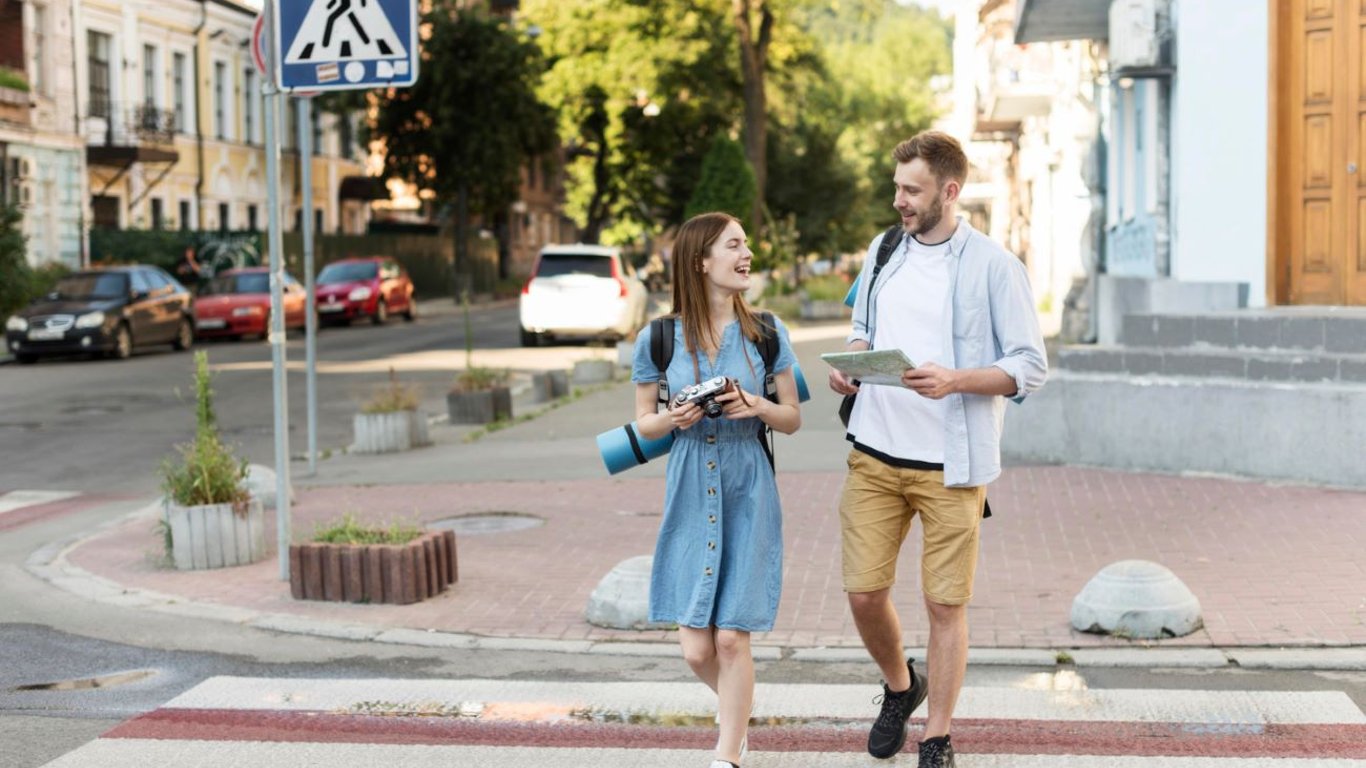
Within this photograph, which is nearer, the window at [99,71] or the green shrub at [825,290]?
the green shrub at [825,290]

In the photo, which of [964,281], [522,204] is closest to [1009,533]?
[964,281]

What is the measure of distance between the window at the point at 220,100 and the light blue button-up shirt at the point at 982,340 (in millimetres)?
47676

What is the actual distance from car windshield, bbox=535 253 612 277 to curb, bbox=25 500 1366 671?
22217 mm

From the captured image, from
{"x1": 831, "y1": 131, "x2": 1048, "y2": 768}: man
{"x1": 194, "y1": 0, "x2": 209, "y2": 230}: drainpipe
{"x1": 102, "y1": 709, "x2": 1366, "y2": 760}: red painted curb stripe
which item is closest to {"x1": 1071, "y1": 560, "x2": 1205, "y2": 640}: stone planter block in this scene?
{"x1": 102, "y1": 709, "x2": 1366, "y2": 760}: red painted curb stripe

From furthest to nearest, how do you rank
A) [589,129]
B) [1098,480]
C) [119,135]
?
[589,129] < [119,135] < [1098,480]

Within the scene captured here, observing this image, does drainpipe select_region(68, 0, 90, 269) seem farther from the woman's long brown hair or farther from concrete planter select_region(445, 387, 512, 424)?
the woman's long brown hair

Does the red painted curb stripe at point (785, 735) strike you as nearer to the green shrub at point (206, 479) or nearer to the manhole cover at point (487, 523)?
the green shrub at point (206, 479)

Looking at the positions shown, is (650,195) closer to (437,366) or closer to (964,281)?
(437,366)

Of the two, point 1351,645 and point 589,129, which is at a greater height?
point 589,129

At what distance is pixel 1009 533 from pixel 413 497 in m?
4.45

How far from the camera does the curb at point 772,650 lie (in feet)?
23.6

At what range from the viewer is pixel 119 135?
43000 millimetres

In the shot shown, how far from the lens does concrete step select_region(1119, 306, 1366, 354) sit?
39.4 feet

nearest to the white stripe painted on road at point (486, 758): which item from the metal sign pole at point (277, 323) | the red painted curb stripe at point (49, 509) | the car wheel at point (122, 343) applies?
the metal sign pole at point (277, 323)
